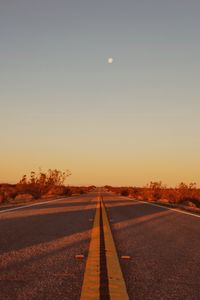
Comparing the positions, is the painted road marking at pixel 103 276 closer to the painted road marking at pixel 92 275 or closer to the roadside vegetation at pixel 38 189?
the painted road marking at pixel 92 275

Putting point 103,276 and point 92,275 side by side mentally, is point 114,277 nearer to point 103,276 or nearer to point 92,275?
point 103,276

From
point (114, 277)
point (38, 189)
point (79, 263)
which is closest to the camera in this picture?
point (114, 277)

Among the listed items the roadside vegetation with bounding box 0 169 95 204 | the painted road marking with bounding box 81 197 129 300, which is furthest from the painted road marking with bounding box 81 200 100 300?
the roadside vegetation with bounding box 0 169 95 204

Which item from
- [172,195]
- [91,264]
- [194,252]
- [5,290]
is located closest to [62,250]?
[91,264]

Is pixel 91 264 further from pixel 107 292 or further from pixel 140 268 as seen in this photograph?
pixel 107 292

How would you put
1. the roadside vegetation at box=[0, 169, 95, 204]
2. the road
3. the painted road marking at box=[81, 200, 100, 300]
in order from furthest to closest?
the roadside vegetation at box=[0, 169, 95, 204] < the road < the painted road marking at box=[81, 200, 100, 300]

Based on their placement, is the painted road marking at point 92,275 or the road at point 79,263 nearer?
the painted road marking at point 92,275

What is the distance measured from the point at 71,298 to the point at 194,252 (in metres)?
3.00

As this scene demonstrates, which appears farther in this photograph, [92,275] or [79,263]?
[79,263]

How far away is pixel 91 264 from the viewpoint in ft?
14.8

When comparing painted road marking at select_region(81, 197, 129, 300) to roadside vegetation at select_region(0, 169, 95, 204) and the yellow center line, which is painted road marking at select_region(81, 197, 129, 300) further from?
roadside vegetation at select_region(0, 169, 95, 204)

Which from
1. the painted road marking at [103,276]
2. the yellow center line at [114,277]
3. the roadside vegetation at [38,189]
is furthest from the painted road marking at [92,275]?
the roadside vegetation at [38,189]

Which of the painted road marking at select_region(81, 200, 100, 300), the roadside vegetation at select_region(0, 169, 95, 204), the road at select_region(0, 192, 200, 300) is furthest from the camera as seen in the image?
the roadside vegetation at select_region(0, 169, 95, 204)

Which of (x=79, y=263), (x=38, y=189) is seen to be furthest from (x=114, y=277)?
(x=38, y=189)
